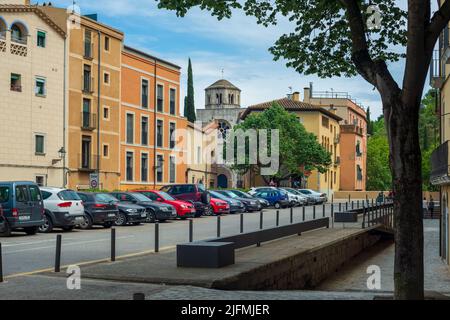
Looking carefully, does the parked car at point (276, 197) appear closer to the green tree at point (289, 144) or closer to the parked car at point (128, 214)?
the green tree at point (289, 144)

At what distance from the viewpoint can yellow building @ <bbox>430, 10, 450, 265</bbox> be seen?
22.2 m

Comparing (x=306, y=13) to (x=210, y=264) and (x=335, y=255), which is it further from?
(x=335, y=255)

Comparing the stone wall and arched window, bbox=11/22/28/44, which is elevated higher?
arched window, bbox=11/22/28/44

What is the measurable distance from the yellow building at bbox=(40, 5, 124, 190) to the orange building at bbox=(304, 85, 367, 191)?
5359 cm

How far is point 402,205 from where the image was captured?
32.2ft

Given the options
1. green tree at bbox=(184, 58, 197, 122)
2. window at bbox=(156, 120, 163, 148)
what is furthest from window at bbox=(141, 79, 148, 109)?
green tree at bbox=(184, 58, 197, 122)

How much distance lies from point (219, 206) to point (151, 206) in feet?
29.2

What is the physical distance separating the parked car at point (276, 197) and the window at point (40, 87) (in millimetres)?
18217

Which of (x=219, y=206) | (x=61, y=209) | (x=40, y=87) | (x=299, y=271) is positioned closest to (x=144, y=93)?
(x=40, y=87)

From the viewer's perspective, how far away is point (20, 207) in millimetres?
22281

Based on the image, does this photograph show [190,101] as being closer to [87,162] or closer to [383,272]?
[87,162]

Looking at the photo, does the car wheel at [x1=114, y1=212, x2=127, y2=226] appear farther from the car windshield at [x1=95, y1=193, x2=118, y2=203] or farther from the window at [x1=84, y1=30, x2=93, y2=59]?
the window at [x1=84, y1=30, x2=93, y2=59]

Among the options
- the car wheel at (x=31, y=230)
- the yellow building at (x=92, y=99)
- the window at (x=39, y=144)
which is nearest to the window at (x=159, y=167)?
the yellow building at (x=92, y=99)

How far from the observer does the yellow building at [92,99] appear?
4778cm
